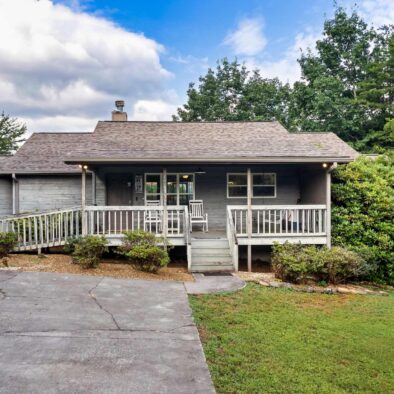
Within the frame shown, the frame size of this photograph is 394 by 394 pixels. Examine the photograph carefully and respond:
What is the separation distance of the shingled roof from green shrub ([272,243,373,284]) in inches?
111

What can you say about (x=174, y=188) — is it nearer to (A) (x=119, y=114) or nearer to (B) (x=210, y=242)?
(B) (x=210, y=242)

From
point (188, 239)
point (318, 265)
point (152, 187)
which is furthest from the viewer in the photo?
point (152, 187)

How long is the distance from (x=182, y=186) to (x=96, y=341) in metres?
8.63

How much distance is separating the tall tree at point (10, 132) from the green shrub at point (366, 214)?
33.2 m

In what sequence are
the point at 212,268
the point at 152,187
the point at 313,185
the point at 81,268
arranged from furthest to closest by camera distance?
the point at 152,187 → the point at 313,185 → the point at 212,268 → the point at 81,268

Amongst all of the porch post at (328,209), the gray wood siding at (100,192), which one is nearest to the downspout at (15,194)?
the gray wood siding at (100,192)

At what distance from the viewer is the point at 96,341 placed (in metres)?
4.21

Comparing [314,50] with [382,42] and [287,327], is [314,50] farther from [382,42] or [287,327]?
[287,327]

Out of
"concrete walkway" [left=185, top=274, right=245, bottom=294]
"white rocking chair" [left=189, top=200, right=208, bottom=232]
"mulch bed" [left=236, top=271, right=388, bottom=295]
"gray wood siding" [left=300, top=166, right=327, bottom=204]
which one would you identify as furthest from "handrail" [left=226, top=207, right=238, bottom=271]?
"gray wood siding" [left=300, top=166, right=327, bottom=204]

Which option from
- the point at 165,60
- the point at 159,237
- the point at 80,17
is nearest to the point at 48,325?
the point at 159,237

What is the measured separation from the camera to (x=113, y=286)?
23.3 ft

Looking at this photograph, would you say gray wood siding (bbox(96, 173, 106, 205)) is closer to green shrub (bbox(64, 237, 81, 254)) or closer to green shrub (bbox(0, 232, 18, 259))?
green shrub (bbox(64, 237, 81, 254))

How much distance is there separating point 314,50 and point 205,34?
50.2 ft

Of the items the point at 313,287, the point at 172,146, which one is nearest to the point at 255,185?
the point at 172,146
